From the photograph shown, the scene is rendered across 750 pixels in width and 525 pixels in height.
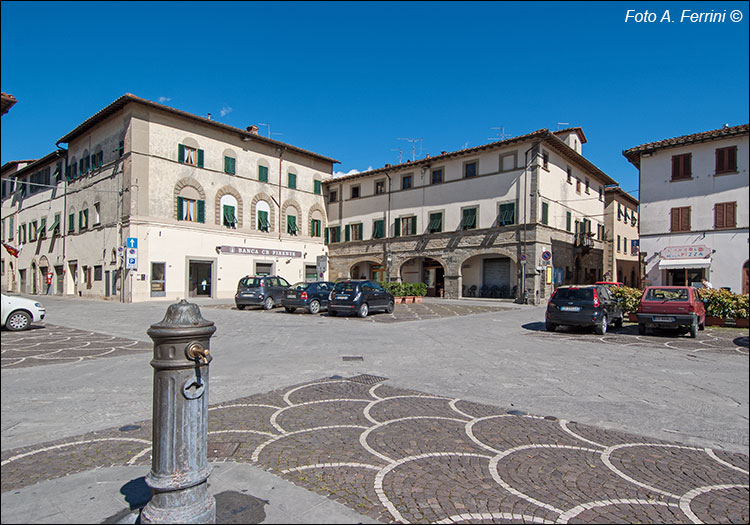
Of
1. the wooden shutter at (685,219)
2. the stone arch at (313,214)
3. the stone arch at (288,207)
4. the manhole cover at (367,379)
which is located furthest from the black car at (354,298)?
the stone arch at (313,214)

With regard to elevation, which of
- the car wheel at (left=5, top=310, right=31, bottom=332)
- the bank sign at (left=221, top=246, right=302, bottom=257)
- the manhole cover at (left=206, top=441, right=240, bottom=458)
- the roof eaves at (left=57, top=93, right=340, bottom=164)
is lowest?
the manhole cover at (left=206, top=441, right=240, bottom=458)

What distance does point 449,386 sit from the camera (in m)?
6.50

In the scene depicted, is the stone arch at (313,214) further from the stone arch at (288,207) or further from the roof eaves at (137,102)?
the roof eaves at (137,102)

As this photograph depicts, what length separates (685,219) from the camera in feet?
35.4

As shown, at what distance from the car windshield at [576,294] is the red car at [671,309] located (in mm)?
1311

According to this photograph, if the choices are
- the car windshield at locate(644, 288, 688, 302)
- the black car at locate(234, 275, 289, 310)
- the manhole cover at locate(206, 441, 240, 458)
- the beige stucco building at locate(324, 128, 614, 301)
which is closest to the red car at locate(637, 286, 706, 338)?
the car windshield at locate(644, 288, 688, 302)

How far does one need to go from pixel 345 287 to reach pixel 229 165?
57.9ft

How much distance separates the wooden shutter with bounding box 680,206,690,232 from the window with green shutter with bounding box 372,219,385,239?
84.7 feet

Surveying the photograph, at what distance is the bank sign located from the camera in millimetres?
31375

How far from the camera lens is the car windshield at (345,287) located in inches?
719

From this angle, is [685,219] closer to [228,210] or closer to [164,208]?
[164,208]

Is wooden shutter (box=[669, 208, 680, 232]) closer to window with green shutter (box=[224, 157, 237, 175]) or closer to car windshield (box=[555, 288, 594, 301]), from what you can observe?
car windshield (box=[555, 288, 594, 301])

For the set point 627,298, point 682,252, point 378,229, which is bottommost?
point 627,298

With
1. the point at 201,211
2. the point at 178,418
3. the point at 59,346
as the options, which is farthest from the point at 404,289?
the point at 178,418
